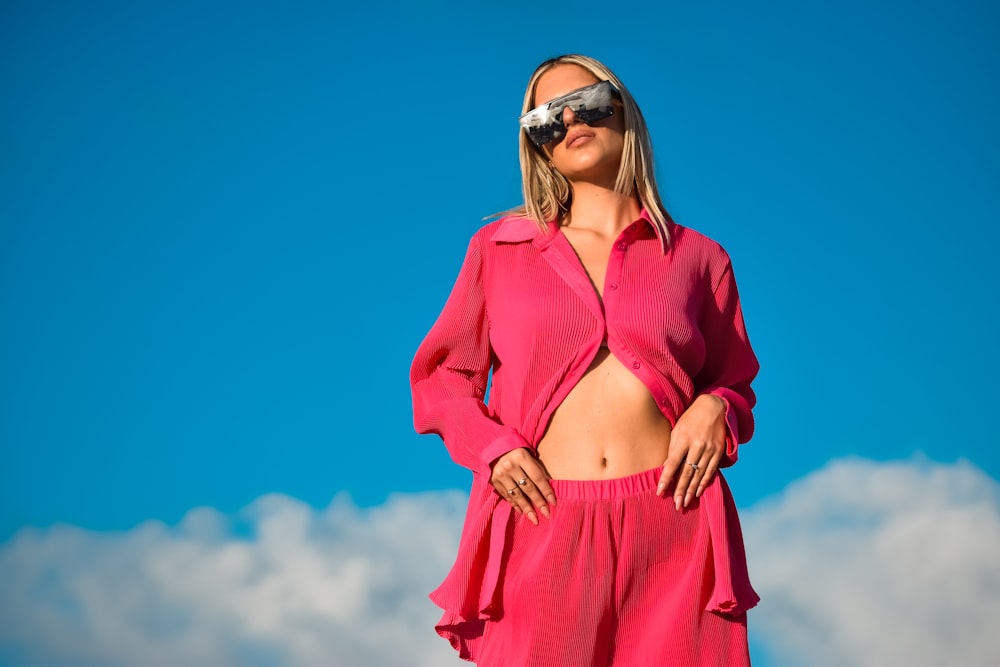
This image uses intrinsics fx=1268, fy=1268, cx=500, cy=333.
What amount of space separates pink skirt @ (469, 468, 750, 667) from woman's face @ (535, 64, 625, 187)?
102cm

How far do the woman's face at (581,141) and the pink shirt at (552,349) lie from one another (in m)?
0.22

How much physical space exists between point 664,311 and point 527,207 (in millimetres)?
618

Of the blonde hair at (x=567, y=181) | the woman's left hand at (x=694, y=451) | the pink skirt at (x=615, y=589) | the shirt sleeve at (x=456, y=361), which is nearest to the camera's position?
the pink skirt at (x=615, y=589)

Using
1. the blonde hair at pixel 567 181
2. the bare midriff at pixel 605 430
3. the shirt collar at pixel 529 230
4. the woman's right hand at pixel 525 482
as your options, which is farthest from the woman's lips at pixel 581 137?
the woman's right hand at pixel 525 482

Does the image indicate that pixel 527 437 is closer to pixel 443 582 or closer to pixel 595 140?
pixel 443 582

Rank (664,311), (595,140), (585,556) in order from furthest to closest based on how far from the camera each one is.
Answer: (595,140) → (664,311) → (585,556)

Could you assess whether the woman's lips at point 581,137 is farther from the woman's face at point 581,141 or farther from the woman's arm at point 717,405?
the woman's arm at point 717,405

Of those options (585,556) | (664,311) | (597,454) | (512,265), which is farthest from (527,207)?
(585,556)

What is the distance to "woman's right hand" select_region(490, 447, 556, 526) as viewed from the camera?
3.59 m

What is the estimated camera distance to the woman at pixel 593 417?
3549 mm

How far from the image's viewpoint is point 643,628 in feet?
11.7

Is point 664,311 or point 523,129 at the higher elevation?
point 523,129

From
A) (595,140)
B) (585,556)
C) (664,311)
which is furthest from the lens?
(595,140)

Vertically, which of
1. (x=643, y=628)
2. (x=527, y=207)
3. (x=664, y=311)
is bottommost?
(x=643, y=628)
